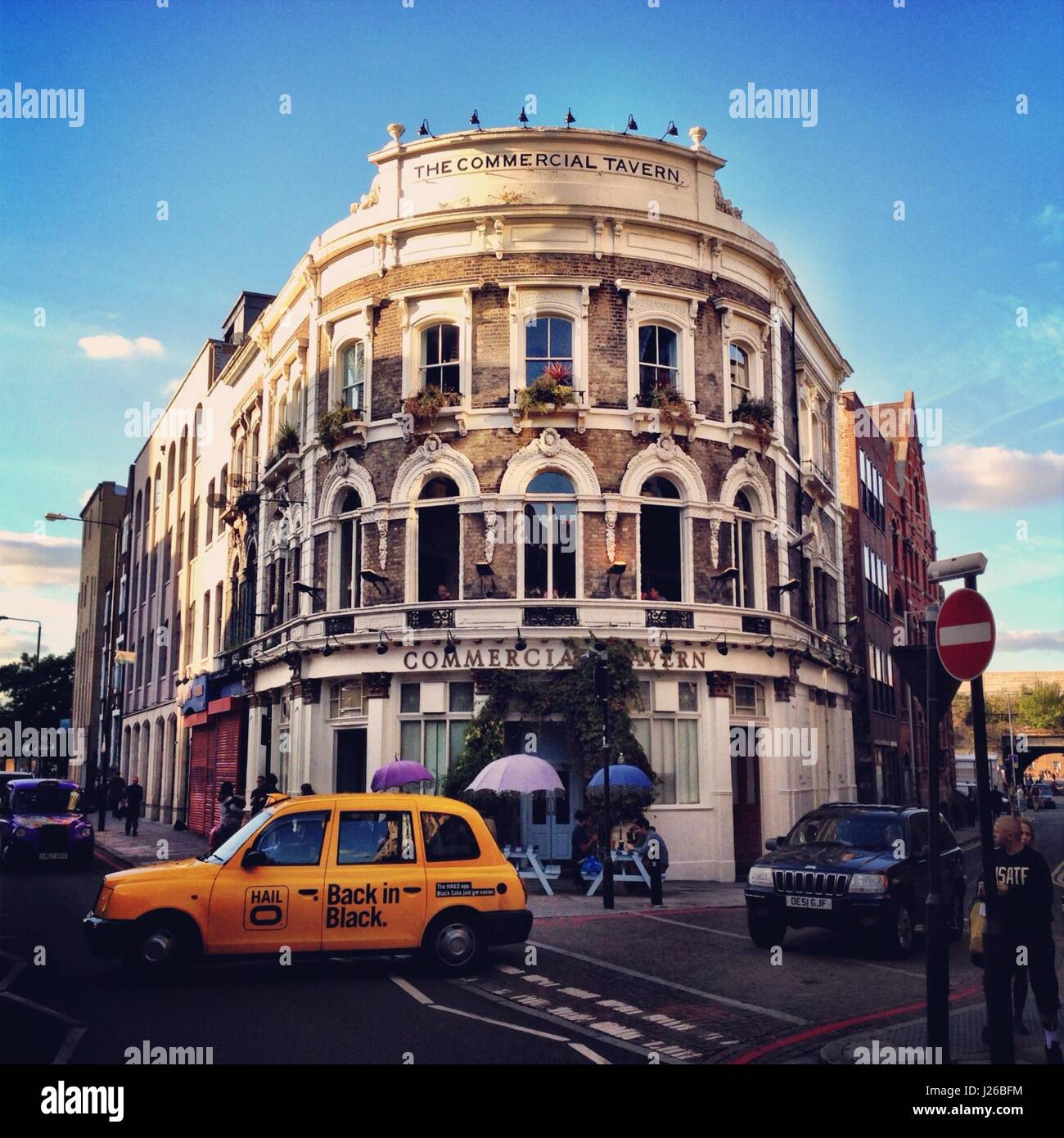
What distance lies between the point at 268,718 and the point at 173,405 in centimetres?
2469

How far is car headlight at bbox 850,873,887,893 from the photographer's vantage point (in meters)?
12.9

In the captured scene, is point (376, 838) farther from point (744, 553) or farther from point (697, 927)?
point (744, 553)

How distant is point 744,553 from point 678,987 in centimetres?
1588

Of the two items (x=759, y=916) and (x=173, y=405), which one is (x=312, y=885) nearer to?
(x=759, y=916)

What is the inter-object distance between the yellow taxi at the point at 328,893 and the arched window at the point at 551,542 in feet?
39.8

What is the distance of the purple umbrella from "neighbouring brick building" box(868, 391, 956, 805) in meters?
25.6

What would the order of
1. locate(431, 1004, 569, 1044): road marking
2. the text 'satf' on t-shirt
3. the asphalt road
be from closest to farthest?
1. the asphalt road
2. the text 'satf' on t-shirt
3. locate(431, 1004, 569, 1044): road marking

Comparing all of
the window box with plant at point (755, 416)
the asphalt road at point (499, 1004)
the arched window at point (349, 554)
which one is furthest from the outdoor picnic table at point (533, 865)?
the window box with plant at point (755, 416)

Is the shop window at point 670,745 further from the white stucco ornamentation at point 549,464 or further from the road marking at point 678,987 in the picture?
the road marking at point 678,987

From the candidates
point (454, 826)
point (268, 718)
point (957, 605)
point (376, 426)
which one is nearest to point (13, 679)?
point (268, 718)

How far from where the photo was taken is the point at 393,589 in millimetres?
24562

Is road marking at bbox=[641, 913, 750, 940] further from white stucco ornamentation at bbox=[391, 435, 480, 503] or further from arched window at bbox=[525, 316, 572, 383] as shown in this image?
arched window at bbox=[525, 316, 572, 383]

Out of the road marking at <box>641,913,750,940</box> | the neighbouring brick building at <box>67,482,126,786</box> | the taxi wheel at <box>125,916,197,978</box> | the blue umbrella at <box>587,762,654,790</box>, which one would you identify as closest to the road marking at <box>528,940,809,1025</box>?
the road marking at <box>641,913,750,940</box>

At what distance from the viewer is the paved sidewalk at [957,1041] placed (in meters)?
8.15
